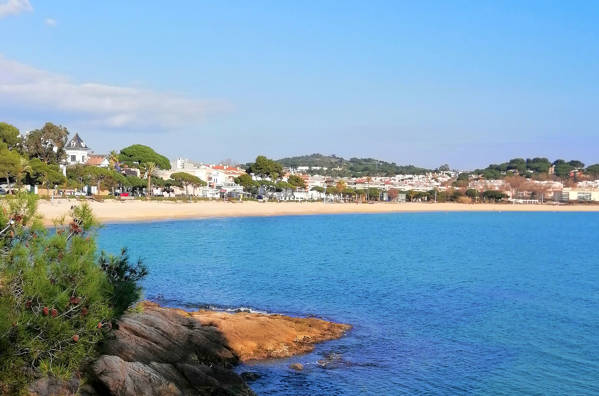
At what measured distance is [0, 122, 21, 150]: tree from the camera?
6869 cm

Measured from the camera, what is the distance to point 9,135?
69062mm

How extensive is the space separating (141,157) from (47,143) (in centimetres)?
3318

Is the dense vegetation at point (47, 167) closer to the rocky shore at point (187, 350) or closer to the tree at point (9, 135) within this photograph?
the tree at point (9, 135)

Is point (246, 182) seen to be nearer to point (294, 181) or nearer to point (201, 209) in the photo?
point (294, 181)

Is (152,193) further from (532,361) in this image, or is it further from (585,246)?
(532,361)

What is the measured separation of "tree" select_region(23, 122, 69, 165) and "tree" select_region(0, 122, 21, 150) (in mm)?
1872

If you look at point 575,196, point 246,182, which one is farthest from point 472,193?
point 246,182

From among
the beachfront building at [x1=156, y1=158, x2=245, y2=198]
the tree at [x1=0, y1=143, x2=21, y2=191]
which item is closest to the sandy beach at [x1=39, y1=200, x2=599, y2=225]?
the tree at [x1=0, y1=143, x2=21, y2=191]

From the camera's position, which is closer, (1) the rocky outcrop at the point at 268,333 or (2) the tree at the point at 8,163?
(1) the rocky outcrop at the point at 268,333

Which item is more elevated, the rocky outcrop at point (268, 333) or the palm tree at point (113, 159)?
the palm tree at point (113, 159)

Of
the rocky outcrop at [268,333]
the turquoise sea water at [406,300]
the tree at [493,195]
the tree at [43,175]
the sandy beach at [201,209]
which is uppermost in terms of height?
the tree at [43,175]

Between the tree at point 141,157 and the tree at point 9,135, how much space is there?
34713 millimetres

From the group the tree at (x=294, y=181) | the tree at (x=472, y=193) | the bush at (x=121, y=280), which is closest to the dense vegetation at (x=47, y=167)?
the tree at (x=294, y=181)

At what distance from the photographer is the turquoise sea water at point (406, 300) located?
16250mm
